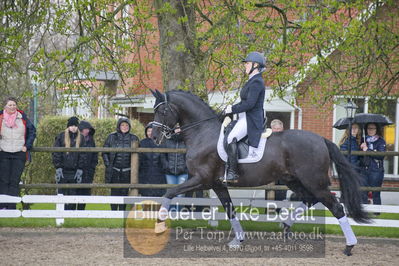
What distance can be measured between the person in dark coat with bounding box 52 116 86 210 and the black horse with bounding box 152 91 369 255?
115 inches

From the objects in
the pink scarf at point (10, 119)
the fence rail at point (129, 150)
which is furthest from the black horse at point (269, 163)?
the pink scarf at point (10, 119)

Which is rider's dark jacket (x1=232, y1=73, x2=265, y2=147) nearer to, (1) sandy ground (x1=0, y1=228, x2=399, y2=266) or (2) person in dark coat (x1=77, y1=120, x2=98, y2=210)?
(1) sandy ground (x1=0, y1=228, x2=399, y2=266)

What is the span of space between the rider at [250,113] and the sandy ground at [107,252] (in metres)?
1.32

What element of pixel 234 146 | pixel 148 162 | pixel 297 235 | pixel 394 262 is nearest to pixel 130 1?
pixel 148 162

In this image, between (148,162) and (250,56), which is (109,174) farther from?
(250,56)

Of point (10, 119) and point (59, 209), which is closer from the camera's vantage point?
point (10, 119)

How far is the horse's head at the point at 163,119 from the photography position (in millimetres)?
8289

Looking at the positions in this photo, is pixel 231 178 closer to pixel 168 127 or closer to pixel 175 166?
pixel 168 127

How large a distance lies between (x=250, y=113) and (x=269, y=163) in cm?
75

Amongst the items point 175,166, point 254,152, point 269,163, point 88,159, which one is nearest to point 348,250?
point 269,163

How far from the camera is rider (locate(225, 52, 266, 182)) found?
7.99 meters

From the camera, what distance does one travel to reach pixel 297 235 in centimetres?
940

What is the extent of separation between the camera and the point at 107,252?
7770mm

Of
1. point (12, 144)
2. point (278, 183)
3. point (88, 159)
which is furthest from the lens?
point (88, 159)
